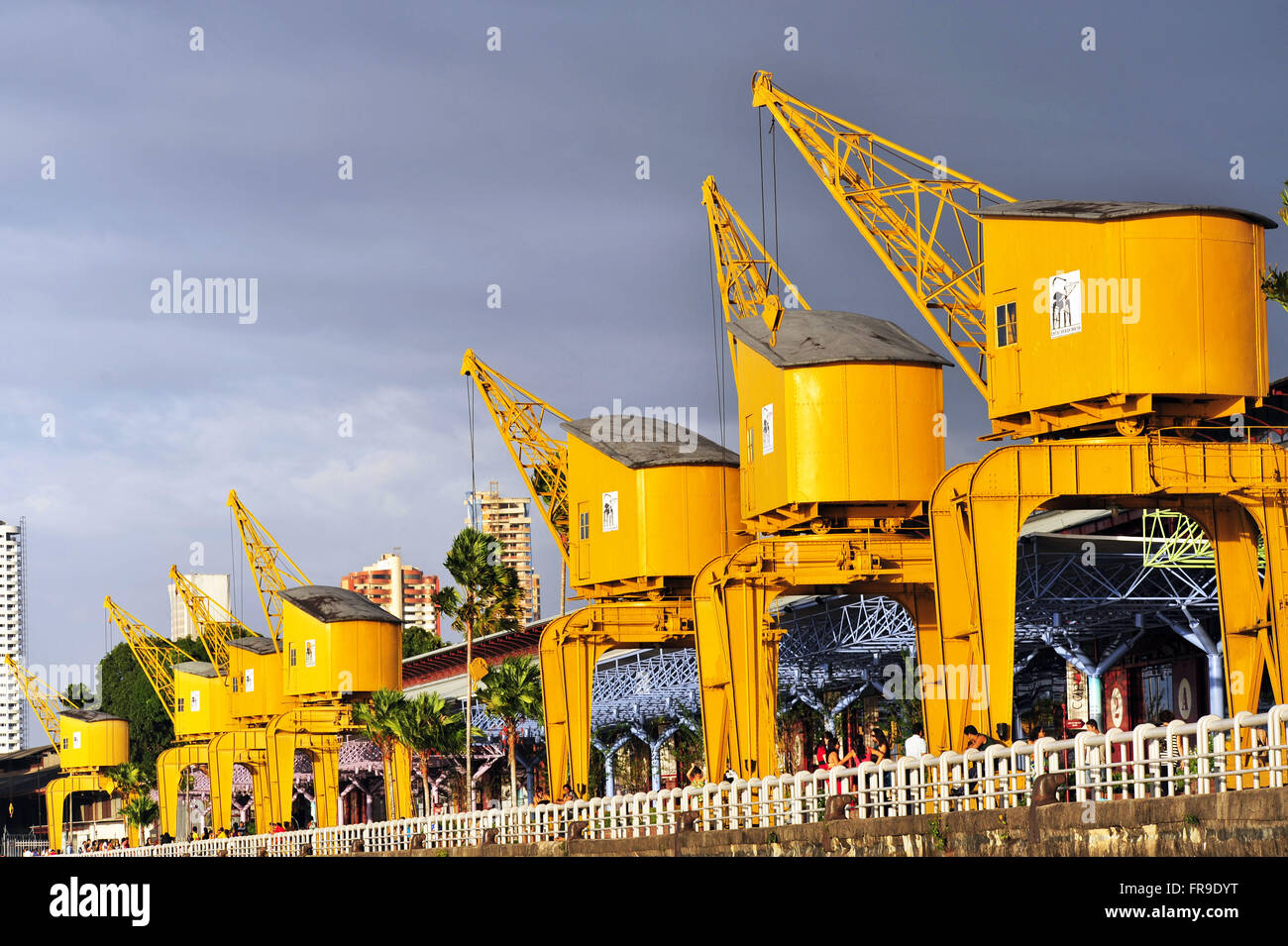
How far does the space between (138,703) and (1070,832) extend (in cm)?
13834

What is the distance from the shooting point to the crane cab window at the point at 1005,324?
3400 centimetres

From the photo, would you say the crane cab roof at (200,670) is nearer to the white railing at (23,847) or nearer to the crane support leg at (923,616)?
the white railing at (23,847)

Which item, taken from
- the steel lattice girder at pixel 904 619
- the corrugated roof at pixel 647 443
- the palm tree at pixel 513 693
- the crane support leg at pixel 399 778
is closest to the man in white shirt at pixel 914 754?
the steel lattice girder at pixel 904 619

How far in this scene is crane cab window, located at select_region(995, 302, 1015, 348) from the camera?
3400 centimetres

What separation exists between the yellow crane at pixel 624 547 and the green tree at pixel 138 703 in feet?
310

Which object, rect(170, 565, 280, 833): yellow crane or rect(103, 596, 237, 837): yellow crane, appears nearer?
rect(170, 565, 280, 833): yellow crane

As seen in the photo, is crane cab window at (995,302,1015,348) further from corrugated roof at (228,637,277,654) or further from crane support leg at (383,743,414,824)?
corrugated roof at (228,637,277,654)

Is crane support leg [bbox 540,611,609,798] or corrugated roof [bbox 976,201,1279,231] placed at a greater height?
corrugated roof [bbox 976,201,1279,231]

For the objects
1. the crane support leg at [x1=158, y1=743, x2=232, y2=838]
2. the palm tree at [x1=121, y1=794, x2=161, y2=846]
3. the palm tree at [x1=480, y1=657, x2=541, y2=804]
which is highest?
the palm tree at [x1=480, y1=657, x2=541, y2=804]

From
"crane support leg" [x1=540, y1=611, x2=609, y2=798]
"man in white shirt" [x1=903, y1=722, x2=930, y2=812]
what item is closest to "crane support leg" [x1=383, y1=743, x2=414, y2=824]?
"crane support leg" [x1=540, y1=611, x2=609, y2=798]

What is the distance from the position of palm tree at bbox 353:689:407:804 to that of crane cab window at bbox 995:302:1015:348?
45.2 meters

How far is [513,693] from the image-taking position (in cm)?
7119
